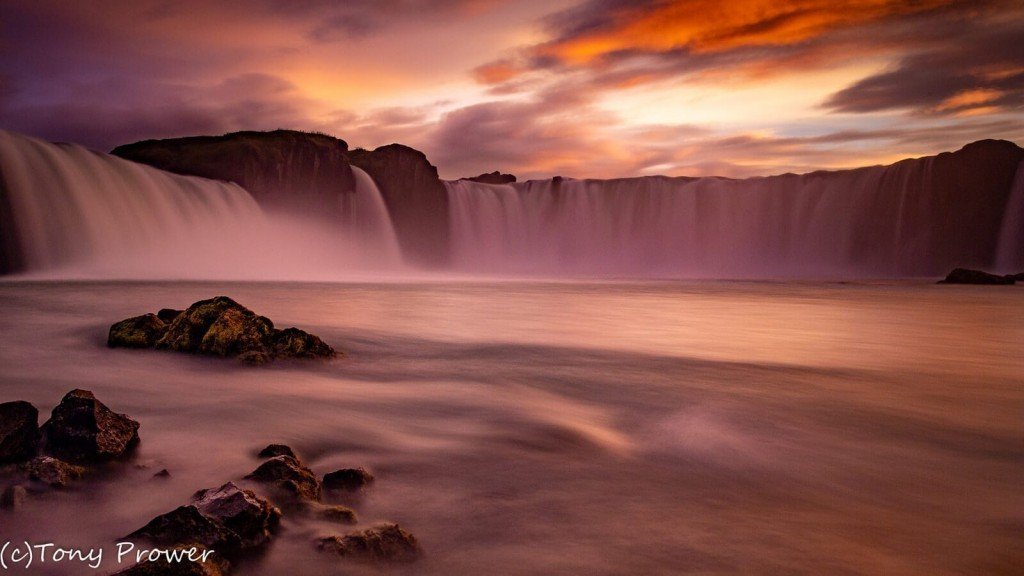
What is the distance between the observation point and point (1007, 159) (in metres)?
35.7

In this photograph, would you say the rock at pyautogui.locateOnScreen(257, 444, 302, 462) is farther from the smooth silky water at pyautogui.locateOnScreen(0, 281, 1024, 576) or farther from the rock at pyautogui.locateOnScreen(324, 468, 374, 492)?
the rock at pyautogui.locateOnScreen(324, 468, 374, 492)

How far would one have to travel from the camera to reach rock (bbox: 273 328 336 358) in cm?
476

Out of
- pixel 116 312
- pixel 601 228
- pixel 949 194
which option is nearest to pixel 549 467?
pixel 116 312

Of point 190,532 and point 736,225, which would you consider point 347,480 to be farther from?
point 736,225

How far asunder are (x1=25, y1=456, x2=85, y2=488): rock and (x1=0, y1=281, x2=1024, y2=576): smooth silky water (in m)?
0.05

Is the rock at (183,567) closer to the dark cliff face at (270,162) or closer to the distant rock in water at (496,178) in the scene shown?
the dark cliff face at (270,162)

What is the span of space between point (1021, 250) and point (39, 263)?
5025 cm

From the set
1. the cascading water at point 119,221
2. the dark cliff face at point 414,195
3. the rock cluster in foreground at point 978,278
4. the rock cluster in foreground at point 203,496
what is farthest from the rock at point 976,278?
the rock cluster in foreground at point 203,496

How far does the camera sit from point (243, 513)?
1.65 metres

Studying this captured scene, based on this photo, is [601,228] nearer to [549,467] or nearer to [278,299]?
[278,299]

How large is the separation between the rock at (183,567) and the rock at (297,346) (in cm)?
339

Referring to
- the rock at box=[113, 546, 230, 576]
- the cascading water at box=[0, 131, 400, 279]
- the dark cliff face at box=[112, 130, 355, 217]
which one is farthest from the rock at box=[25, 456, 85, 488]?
the dark cliff face at box=[112, 130, 355, 217]

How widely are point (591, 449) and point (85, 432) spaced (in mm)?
2118

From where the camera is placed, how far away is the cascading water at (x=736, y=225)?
3738 cm
